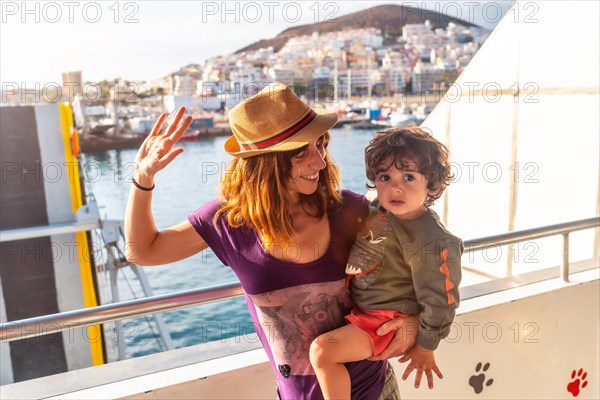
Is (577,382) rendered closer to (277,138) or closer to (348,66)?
(277,138)

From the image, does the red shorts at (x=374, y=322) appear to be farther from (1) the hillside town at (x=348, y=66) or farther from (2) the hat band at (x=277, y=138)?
(1) the hillside town at (x=348, y=66)

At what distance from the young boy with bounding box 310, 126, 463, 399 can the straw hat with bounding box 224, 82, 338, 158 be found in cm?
21

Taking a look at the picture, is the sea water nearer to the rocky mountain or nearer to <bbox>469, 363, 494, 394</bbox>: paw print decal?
the rocky mountain

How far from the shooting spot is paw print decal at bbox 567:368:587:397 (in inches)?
106

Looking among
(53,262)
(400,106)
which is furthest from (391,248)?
(400,106)

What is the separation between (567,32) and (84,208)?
716cm

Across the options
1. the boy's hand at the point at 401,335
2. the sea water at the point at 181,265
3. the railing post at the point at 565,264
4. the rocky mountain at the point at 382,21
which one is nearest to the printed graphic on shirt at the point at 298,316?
the boy's hand at the point at 401,335

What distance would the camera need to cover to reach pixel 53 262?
945 cm

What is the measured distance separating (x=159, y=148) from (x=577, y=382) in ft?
7.84

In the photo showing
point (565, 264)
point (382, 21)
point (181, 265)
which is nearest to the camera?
point (565, 264)

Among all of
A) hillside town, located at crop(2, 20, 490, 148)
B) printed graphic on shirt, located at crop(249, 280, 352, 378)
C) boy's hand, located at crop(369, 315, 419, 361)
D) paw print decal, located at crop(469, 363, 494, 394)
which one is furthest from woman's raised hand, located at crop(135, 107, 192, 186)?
hillside town, located at crop(2, 20, 490, 148)

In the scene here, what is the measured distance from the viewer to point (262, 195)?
1.24 m

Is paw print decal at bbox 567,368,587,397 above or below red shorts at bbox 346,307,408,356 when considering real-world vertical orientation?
below

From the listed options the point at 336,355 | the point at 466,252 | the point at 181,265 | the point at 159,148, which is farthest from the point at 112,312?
the point at 181,265
